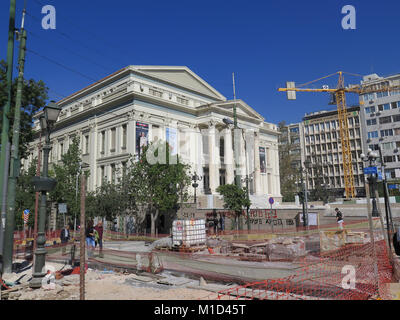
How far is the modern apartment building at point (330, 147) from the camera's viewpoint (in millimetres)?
73375

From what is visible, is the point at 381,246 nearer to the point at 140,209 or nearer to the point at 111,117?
the point at 140,209

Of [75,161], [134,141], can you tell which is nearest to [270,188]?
[134,141]

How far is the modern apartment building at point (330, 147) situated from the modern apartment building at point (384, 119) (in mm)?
5667

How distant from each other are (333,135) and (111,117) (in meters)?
60.8

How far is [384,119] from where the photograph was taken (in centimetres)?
6334

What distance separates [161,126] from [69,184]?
41.0ft

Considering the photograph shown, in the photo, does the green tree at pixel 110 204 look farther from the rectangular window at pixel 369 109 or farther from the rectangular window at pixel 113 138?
the rectangular window at pixel 369 109

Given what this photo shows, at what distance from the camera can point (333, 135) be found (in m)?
78.1

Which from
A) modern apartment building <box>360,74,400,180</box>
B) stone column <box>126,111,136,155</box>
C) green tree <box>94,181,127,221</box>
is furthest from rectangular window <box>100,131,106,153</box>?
modern apartment building <box>360,74,400,180</box>

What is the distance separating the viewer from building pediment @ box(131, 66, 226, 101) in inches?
1619

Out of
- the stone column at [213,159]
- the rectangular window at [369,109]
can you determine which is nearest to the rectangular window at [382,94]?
the rectangular window at [369,109]

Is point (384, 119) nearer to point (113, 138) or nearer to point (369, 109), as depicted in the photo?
point (369, 109)

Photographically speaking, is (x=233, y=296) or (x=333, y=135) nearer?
(x=233, y=296)
